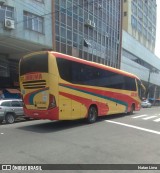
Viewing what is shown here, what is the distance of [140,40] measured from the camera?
77312 mm

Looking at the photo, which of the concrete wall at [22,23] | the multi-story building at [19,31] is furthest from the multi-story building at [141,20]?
the multi-story building at [19,31]

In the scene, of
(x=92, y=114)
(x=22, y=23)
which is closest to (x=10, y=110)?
(x=92, y=114)

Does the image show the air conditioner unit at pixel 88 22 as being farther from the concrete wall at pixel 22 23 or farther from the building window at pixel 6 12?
the building window at pixel 6 12

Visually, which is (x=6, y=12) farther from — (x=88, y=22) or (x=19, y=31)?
(x=88, y=22)

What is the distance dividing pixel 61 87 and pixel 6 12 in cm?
1517

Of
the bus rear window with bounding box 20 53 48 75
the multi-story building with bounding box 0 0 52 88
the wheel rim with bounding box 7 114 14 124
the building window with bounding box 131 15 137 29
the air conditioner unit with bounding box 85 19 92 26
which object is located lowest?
the wheel rim with bounding box 7 114 14 124

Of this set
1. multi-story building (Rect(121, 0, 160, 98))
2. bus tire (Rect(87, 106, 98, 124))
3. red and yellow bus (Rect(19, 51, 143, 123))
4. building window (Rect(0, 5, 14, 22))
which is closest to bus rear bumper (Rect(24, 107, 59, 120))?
red and yellow bus (Rect(19, 51, 143, 123))

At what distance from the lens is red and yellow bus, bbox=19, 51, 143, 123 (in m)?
13.8

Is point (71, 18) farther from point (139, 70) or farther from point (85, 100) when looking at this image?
point (139, 70)

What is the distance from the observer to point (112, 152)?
9219 millimetres

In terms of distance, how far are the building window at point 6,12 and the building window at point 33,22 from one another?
1597 mm

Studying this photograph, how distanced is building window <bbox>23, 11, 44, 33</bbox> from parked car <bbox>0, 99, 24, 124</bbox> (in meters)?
10.7

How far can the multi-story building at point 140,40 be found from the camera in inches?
2495

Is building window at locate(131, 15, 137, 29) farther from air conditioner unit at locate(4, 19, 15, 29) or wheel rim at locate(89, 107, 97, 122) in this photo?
wheel rim at locate(89, 107, 97, 122)
